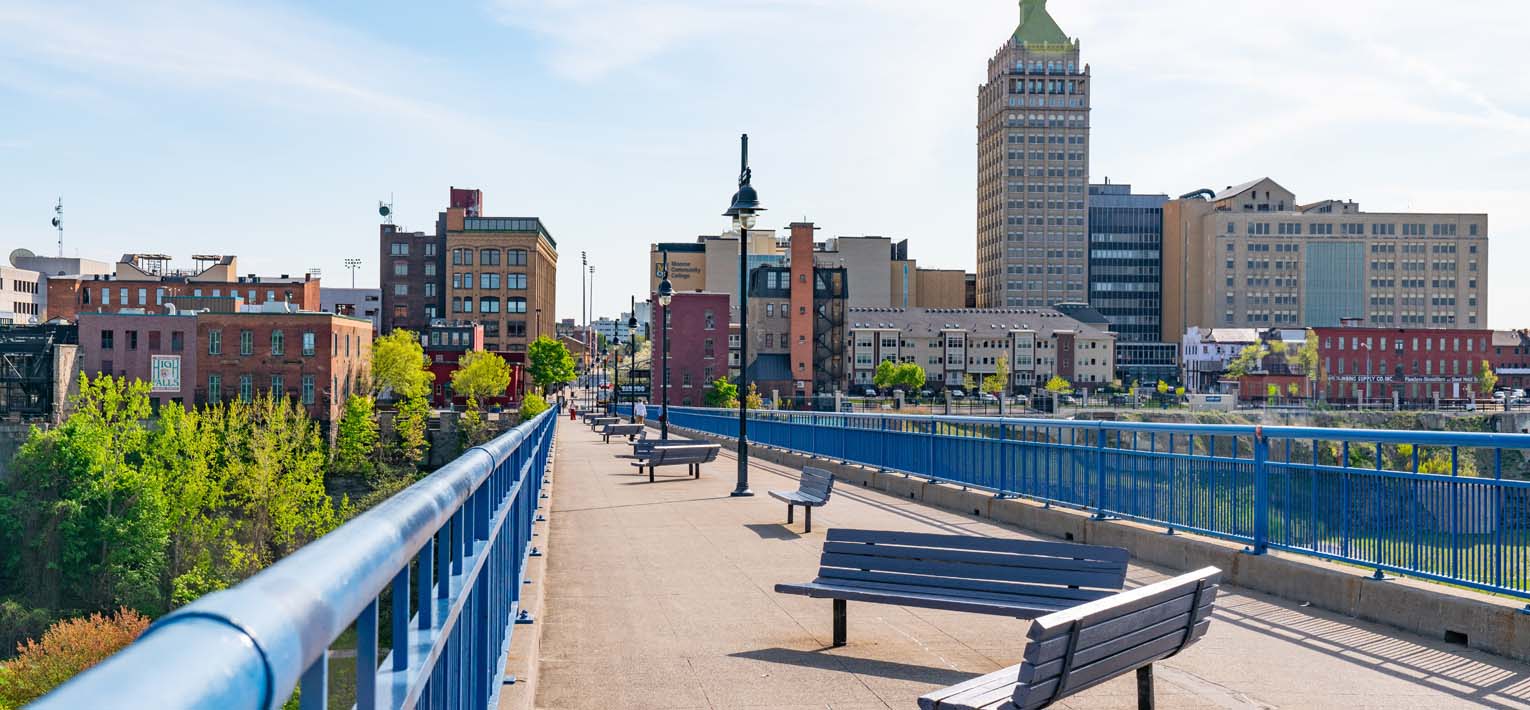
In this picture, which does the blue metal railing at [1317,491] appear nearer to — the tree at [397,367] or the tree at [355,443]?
the tree at [355,443]

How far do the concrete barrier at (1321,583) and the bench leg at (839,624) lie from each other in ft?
13.5

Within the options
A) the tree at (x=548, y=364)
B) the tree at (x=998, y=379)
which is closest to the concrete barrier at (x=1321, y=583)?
the tree at (x=548, y=364)

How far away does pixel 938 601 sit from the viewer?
26.7ft

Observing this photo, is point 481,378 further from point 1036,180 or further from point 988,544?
point 1036,180

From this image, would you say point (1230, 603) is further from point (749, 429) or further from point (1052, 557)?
point (749, 429)

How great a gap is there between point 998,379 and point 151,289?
87.2 meters

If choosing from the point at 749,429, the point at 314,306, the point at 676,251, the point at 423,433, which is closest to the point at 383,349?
the point at 423,433

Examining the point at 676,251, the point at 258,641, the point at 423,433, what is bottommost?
the point at 423,433

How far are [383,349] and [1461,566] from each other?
307 feet

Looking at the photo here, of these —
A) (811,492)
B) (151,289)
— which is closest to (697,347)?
(151,289)

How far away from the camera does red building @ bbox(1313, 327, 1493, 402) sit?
129 metres

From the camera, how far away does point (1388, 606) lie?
29.6 feet

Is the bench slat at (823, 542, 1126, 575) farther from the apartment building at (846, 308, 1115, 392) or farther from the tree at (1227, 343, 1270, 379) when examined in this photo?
the tree at (1227, 343, 1270, 379)

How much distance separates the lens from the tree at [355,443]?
81.5 m
